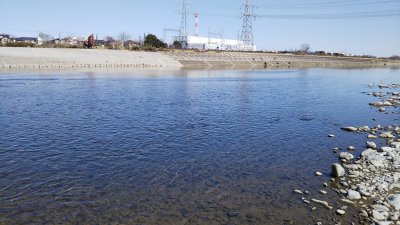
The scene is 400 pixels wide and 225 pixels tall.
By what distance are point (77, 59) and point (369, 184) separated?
7099cm

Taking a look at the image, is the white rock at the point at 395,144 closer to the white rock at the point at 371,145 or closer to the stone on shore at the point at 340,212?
the white rock at the point at 371,145

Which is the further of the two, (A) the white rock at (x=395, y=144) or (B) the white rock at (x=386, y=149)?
(A) the white rock at (x=395, y=144)

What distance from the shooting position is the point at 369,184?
34.0 feet

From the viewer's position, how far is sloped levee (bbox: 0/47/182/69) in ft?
209

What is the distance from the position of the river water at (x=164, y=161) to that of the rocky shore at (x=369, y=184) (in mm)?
366

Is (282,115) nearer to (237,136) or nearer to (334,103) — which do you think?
(237,136)

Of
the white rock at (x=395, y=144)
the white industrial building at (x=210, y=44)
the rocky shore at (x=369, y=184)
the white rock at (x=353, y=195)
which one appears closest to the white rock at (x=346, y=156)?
the rocky shore at (x=369, y=184)

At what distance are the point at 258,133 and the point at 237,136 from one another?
142 cm

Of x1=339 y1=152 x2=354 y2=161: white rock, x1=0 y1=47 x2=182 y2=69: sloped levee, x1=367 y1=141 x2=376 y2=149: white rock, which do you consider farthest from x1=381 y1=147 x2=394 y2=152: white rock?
x1=0 y1=47 x2=182 y2=69: sloped levee

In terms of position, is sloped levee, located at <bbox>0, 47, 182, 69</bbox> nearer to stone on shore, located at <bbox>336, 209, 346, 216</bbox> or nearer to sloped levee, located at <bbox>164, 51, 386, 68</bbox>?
sloped levee, located at <bbox>164, 51, 386, 68</bbox>

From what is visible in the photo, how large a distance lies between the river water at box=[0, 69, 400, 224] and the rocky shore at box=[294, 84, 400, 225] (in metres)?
0.37

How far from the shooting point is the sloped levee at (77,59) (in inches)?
2502

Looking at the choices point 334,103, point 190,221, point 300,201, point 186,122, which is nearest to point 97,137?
point 186,122

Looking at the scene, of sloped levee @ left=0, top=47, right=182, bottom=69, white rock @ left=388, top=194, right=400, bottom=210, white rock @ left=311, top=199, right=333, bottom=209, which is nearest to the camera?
white rock @ left=388, top=194, right=400, bottom=210
